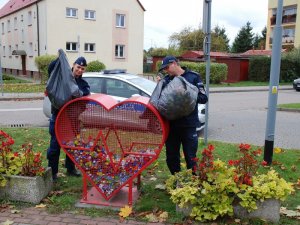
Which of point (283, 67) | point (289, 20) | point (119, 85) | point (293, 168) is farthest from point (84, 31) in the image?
point (289, 20)

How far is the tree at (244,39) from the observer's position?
6525 centimetres

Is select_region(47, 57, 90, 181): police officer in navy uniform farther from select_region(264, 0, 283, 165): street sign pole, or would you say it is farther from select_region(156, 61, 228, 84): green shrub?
select_region(156, 61, 228, 84): green shrub

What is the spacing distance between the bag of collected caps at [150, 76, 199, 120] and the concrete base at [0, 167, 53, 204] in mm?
1693

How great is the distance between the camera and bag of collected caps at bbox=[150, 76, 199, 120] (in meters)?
3.93

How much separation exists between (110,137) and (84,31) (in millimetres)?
28179

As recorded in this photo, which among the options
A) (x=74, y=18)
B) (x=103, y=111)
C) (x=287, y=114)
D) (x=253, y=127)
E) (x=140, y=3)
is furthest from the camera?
(x=140, y=3)

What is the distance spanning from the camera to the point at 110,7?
31984mm

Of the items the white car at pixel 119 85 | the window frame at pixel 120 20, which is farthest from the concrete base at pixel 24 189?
the window frame at pixel 120 20

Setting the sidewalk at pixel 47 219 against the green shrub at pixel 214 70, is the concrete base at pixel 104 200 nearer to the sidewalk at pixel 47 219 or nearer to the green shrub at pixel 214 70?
the sidewalk at pixel 47 219

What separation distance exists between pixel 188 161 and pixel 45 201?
71.8 inches

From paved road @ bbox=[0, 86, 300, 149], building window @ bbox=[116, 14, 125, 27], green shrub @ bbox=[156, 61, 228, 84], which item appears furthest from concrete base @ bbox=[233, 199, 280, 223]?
building window @ bbox=[116, 14, 125, 27]

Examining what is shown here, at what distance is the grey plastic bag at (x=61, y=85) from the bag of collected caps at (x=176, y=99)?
3.31 feet

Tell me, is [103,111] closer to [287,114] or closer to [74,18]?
[287,114]

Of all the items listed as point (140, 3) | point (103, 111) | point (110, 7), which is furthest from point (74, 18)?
point (103, 111)
